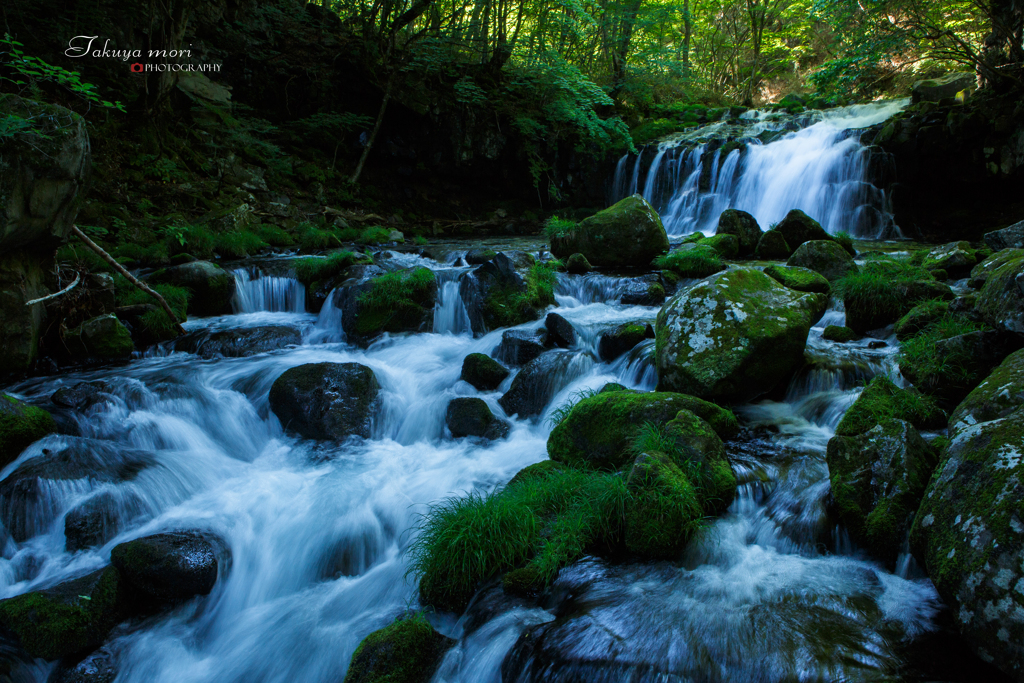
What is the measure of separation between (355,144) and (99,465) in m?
15.8

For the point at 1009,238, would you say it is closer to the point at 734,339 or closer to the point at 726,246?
the point at 726,246

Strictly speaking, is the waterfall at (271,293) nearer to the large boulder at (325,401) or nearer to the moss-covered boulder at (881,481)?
the large boulder at (325,401)

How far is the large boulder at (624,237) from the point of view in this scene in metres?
10.0

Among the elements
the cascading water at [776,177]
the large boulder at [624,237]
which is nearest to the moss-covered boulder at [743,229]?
the large boulder at [624,237]

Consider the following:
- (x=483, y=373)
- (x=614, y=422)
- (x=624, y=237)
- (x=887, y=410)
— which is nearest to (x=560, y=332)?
(x=483, y=373)

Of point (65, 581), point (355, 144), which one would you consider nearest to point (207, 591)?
point (65, 581)

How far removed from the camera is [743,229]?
1088 cm

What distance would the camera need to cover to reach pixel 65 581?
356cm

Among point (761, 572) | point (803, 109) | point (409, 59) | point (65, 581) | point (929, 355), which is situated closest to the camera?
point (761, 572)

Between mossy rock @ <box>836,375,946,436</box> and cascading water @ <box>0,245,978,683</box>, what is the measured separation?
425 mm

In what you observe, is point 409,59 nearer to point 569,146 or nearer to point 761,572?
point 569,146

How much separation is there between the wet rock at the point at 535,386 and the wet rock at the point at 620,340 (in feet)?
1.59

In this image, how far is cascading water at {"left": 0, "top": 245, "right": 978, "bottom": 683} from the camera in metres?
2.75

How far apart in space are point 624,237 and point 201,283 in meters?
7.39
